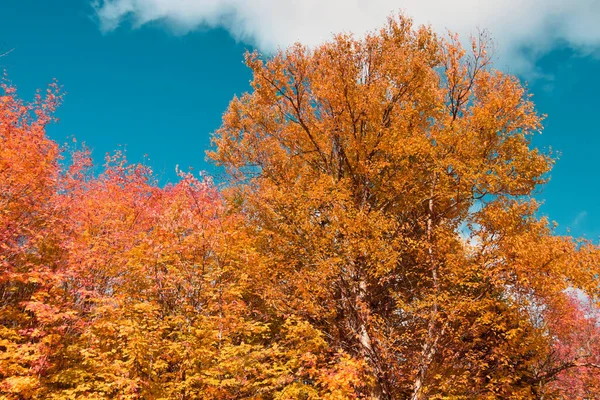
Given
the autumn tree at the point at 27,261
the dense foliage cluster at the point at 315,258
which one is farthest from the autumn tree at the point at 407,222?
the autumn tree at the point at 27,261

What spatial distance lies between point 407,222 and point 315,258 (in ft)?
14.6

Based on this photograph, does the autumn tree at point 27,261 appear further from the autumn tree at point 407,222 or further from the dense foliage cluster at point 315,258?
the autumn tree at point 407,222

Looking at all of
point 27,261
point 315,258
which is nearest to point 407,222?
point 315,258

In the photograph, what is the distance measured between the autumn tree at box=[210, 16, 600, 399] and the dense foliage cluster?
105mm

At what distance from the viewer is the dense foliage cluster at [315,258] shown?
32.1 ft

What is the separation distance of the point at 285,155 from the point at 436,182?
6891mm

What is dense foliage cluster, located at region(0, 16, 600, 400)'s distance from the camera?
32.1ft

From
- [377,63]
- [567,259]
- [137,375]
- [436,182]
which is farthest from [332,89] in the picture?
[137,375]

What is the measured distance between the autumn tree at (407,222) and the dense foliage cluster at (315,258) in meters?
0.11

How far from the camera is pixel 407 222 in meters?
15.3

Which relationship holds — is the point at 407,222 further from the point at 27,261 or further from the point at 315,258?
the point at 27,261

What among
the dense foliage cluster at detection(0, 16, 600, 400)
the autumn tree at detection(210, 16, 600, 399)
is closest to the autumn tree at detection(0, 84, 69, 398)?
the dense foliage cluster at detection(0, 16, 600, 400)

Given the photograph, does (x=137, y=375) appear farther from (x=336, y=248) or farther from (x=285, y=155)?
(x=285, y=155)

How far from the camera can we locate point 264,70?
16.0 metres
